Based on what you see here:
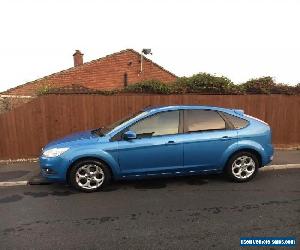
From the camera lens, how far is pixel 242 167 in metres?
6.77

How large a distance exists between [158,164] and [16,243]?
287 cm

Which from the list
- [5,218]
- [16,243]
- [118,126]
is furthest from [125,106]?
[16,243]

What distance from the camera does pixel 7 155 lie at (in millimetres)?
9297

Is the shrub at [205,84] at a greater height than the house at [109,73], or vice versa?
the house at [109,73]

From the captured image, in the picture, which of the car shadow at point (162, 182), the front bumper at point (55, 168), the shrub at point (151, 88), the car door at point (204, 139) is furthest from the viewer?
the shrub at point (151, 88)

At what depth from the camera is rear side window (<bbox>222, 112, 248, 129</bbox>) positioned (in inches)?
267

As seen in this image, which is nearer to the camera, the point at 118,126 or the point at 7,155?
the point at 118,126

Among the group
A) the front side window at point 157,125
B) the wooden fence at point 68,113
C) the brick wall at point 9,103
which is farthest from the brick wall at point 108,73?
the front side window at point 157,125

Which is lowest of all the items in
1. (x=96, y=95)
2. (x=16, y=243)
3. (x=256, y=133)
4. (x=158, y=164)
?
(x=16, y=243)

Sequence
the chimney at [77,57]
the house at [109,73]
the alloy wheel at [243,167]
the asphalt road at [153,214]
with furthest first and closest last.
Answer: the chimney at [77,57] < the house at [109,73] < the alloy wheel at [243,167] < the asphalt road at [153,214]

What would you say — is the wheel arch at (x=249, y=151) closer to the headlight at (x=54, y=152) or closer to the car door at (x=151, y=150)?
the car door at (x=151, y=150)

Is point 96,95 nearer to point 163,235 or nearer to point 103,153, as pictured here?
point 103,153

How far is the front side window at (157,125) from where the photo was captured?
6.48m

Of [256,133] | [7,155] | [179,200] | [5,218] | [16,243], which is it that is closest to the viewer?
[16,243]
